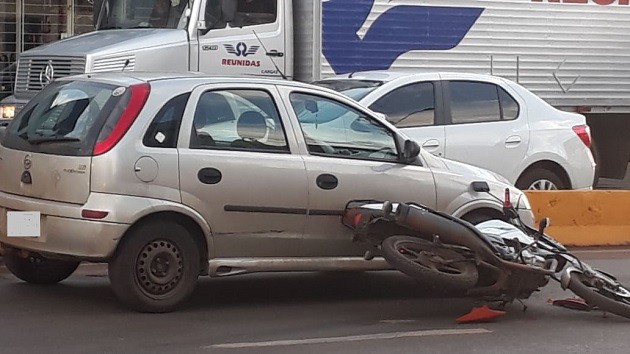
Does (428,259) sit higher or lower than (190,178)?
lower

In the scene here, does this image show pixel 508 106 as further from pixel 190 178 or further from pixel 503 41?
pixel 190 178

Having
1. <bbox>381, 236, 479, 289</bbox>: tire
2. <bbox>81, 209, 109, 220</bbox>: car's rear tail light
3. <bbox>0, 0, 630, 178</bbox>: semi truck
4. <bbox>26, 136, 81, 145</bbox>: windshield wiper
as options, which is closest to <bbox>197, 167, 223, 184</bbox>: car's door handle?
<bbox>81, 209, 109, 220</bbox>: car's rear tail light

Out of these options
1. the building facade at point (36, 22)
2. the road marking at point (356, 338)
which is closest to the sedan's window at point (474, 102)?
the road marking at point (356, 338)

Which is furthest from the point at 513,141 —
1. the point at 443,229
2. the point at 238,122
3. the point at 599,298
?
the point at 238,122

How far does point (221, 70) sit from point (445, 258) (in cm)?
621

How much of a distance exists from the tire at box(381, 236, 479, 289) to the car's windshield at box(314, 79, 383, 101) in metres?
3.44

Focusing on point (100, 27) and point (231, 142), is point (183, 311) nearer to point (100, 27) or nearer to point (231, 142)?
point (231, 142)

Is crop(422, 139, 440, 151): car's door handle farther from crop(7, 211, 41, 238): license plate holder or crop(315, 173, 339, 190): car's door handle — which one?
crop(7, 211, 41, 238): license plate holder

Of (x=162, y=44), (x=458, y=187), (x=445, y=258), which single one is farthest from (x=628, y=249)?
(x=162, y=44)

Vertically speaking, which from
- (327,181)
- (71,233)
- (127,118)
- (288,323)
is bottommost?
(288,323)

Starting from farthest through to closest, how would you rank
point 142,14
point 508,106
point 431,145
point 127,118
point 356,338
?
point 142,14, point 508,106, point 431,145, point 127,118, point 356,338

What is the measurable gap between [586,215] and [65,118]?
5.95 meters

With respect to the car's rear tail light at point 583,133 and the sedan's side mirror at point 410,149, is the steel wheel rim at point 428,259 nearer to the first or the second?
the sedan's side mirror at point 410,149

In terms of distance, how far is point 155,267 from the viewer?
7.90 m
